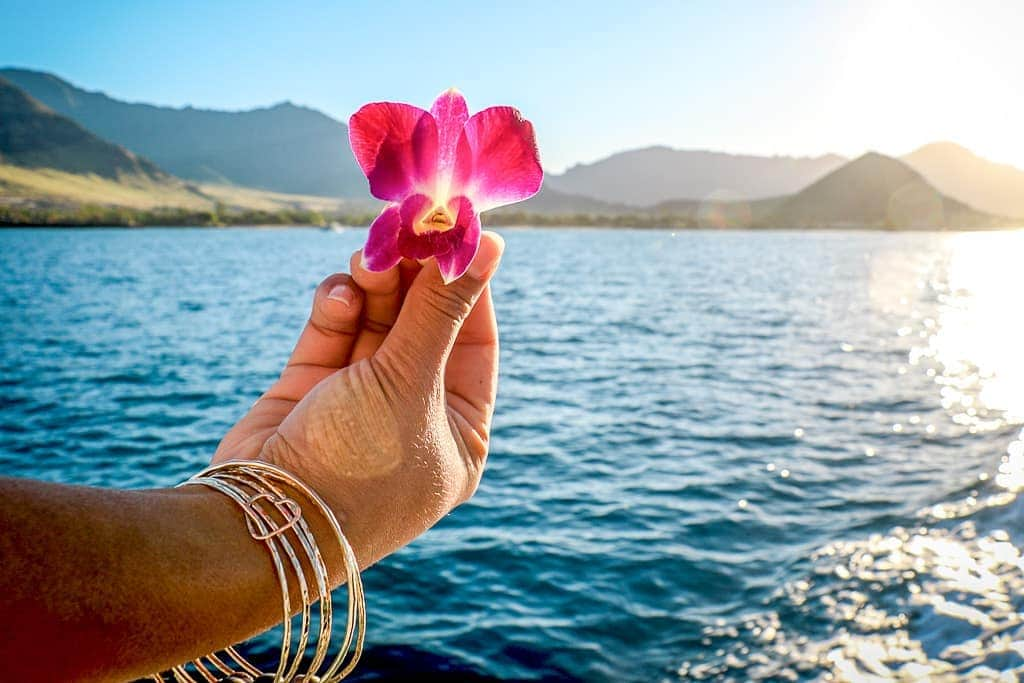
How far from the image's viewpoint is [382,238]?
1692 millimetres

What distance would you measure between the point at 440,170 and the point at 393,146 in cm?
11

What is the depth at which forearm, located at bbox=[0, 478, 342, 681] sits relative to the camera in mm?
1228

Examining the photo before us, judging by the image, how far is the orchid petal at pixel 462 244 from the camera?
1.67m

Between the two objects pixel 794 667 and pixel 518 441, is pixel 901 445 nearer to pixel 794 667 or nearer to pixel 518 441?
pixel 518 441

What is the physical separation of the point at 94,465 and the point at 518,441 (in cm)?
847

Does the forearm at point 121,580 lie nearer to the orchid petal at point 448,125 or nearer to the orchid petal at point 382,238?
the orchid petal at point 382,238

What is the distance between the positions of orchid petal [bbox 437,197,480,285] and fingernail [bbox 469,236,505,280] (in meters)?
0.16

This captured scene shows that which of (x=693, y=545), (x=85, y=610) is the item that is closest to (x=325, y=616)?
(x=85, y=610)

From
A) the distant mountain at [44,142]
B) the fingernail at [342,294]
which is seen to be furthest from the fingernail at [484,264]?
the distant mountain at [44,142]

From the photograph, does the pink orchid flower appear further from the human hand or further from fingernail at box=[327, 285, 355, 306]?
fingernail at box=[327, 285, 355, 306]

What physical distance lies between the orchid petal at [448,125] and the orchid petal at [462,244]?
0.24ft

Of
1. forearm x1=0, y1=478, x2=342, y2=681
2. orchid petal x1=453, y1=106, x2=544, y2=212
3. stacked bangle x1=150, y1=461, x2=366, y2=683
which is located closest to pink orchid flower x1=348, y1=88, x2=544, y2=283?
orchid petal x1=453, y1=106, x2=544, y2=212

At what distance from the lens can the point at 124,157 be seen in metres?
196

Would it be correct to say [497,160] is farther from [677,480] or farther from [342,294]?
[677,480]
